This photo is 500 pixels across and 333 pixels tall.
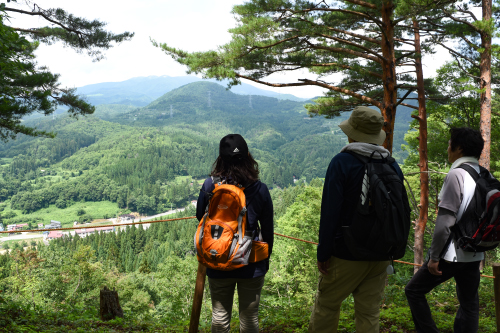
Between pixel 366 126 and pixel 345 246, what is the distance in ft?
2.20

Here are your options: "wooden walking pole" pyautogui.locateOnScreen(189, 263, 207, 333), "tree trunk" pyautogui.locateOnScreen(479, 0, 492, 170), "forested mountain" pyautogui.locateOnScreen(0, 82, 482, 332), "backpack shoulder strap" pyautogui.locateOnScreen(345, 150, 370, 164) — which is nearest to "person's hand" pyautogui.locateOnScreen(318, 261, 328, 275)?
"backpack shoulder strap" pyautogui.locateOnScreen(345, 150, 370, 164)

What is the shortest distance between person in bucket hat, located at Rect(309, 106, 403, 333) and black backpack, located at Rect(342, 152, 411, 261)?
56mm

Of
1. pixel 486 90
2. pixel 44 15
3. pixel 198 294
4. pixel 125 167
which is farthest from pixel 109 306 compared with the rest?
pixel 125 167

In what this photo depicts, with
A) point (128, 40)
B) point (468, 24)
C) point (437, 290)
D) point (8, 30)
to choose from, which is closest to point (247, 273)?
point (8, 30)

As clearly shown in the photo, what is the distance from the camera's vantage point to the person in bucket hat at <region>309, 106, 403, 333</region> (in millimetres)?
1678

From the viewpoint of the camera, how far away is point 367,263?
67.0 inches

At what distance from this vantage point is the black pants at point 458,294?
6.31 feet

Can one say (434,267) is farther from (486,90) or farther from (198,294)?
(486,90)

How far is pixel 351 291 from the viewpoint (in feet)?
5.81

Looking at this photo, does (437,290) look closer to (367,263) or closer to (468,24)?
(367,263)

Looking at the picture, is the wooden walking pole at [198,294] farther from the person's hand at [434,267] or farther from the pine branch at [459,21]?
the pine branch at [459,21]

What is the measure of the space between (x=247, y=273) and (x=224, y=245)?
238 mm

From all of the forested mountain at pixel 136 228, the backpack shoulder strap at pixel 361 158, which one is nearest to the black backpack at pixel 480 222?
the backpack shoulder strap at pixel 361 158

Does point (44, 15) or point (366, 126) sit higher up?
point (44, 15)
